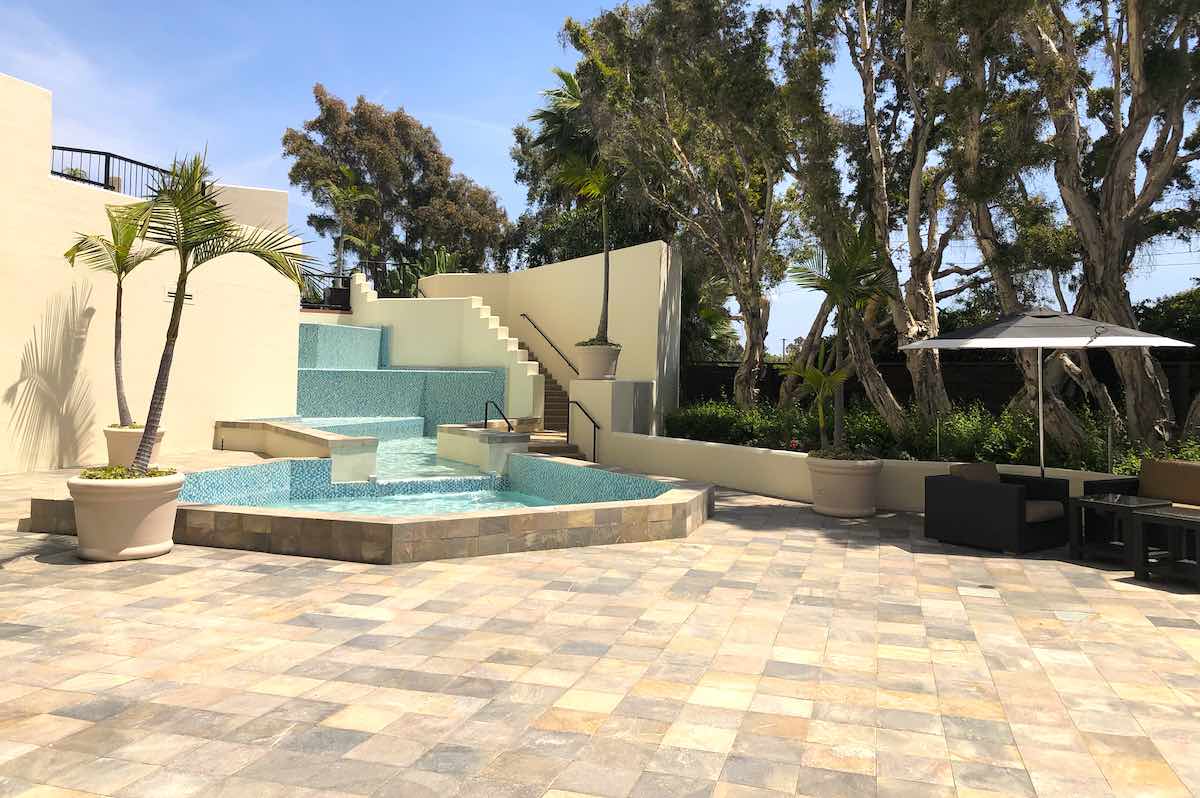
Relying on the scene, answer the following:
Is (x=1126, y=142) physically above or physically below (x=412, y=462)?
above

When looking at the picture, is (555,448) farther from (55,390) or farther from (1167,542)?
(1167,542)

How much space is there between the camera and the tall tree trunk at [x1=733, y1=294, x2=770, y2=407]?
1295 cm

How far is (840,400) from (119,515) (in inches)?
265

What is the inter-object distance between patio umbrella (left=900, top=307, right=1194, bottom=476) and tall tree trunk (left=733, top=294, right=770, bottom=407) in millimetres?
5520

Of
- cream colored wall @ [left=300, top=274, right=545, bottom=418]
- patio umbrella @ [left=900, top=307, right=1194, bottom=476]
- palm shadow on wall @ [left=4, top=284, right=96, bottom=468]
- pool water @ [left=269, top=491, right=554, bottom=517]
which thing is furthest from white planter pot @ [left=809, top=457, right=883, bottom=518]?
palm shadow on wall @ [left=4, top=284, right=96, bottom=468]

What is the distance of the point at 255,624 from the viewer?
4.37 meters

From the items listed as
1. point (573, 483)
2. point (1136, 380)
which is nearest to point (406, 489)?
point (573, 483)

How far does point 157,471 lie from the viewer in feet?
19.8

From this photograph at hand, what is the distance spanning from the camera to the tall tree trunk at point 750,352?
42.5ft

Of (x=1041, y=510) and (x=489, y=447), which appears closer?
(x=1041, y=510)

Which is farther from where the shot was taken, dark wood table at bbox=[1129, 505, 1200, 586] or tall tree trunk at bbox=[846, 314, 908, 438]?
tall tree trunk at bbox=[846, 314, 908, 438]

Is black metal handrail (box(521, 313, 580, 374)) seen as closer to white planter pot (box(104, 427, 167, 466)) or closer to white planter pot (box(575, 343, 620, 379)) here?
white planter pot (box(575, 343, 620, 379))

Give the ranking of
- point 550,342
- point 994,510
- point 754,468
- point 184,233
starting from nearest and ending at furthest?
point 184,233 < point 994,510 < point 754,468 < point 550,342

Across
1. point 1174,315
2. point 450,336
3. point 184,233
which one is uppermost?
point 1174,315
